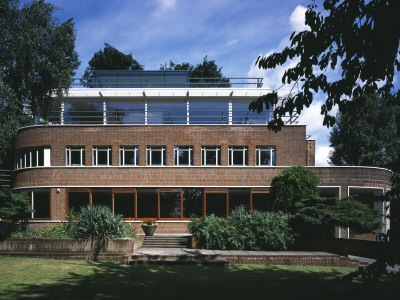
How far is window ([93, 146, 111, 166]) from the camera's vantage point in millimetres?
25047

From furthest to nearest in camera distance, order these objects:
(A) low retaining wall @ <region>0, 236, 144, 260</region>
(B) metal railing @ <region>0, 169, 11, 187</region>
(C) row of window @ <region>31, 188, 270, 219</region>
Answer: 1. (B) metal railing @ <region>0, 169, 11, 187</region>
2. (C) row of window @ <region>31, 188, 270, 219</region>
3. (A) low retaining wall @ <region>0, 236, 144, 260</region>

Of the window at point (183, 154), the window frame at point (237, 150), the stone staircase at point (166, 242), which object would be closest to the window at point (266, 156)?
the window frame at point (237, 150)

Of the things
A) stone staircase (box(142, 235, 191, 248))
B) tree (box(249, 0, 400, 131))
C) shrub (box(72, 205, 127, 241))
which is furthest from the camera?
stone staircase (box(142, 235, 191, 248))

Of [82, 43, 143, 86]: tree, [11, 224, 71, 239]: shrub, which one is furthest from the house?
[82, 43, 143, 86]: tree

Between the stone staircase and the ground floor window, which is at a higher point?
the ground floor window

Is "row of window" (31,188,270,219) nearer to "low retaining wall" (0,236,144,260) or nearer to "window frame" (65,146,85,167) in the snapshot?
"window frame" (65,146,85,167)

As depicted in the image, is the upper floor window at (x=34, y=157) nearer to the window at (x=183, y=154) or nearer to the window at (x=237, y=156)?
the window at (x=183, y=154)

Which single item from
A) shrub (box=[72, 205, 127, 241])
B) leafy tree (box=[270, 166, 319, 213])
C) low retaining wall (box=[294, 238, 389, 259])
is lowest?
low retaining wall (box=[294, 238, 389, 259])

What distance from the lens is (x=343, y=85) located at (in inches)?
268

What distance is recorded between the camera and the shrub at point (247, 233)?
17.0 metres

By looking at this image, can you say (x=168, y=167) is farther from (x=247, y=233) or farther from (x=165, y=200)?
(x=247, y=233)

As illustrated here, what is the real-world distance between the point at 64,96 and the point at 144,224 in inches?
466

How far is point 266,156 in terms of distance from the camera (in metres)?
25.3

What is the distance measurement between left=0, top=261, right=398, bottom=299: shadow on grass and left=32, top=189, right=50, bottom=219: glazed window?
12583mm
